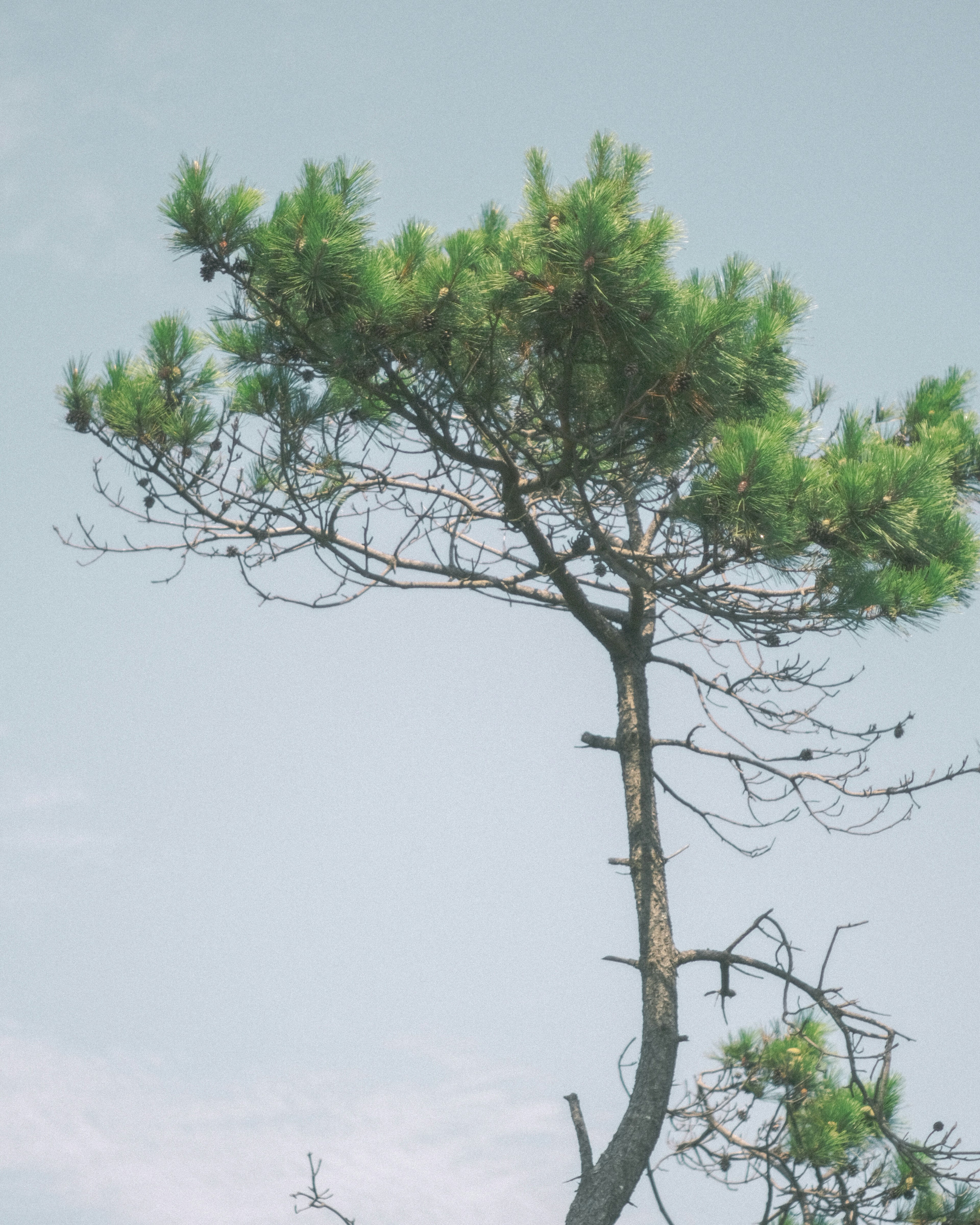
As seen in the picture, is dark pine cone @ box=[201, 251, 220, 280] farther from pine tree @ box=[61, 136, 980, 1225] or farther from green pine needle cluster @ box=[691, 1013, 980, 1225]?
green pine needle cluster @ box=[691, 1013, 980, 1225]

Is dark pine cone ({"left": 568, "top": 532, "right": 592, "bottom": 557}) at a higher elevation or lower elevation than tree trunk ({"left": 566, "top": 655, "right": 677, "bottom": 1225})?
higher

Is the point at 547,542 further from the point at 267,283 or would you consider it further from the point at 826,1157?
the point at 826,1157

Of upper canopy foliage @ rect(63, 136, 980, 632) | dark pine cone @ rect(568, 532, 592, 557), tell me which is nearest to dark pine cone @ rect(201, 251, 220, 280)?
upper canopy foliage @ rect(63, 136, 980, 632)

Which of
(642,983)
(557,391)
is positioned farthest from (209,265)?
(642,983)

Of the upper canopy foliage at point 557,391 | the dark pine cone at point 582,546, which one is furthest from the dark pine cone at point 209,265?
the dark pine cone at point 582,546

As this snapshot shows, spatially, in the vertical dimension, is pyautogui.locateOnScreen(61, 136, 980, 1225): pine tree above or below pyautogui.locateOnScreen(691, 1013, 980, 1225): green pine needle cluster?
above

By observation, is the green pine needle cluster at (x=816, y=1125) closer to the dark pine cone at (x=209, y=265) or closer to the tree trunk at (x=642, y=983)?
the tree trunk at (x=642, y=983)

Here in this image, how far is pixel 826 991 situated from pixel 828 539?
1.95m

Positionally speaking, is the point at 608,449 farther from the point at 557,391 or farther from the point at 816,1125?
the point at 816,1125

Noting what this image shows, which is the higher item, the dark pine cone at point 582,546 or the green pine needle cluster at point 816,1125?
the dark pine cone at point 582,546

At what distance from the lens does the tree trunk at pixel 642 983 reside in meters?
4.47

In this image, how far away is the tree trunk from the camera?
4473mm

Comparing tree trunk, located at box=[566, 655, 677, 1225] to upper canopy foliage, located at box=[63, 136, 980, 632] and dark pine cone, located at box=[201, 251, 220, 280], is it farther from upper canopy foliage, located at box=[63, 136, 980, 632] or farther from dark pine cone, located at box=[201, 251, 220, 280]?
dark pine cone, located at box=[201, 251, 220, 280]

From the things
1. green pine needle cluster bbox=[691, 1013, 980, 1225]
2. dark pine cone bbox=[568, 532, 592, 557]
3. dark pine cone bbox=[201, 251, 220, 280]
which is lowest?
green pine needle cluster bbox=[691, 1013, 980, 1225]
